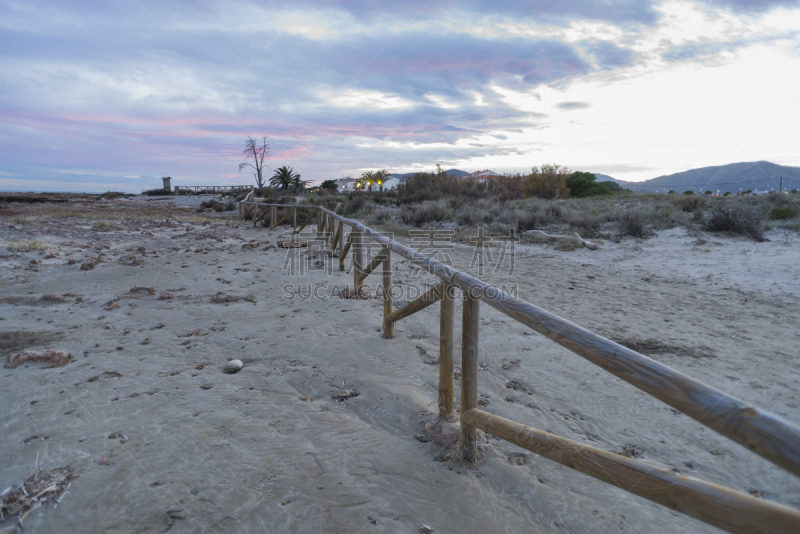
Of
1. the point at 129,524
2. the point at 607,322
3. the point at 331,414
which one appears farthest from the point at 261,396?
the point at 607,322

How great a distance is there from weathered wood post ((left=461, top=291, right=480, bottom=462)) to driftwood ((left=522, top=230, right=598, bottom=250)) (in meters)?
8.55

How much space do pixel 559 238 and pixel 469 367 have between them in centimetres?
927

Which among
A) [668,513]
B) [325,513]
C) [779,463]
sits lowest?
[668,513]

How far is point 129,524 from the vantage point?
1925 millimetres

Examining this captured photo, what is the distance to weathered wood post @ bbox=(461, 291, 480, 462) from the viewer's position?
2.40 meters

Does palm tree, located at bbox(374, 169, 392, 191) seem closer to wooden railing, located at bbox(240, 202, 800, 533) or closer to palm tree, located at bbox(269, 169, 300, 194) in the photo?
palm tree, located at bbox(269, 169, 300, 194)

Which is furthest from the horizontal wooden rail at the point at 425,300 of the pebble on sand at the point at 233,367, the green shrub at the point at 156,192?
the green shrub at the point at 156,192

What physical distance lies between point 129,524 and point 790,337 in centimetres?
628

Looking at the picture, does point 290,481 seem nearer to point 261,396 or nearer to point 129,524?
point 129,524

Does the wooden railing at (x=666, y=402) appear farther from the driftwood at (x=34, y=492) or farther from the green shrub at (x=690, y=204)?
the green shrub at (x=690, y=204)

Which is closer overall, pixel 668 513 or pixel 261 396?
pixel 668 513

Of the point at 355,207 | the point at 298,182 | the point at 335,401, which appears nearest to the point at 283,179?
the point at 298,182

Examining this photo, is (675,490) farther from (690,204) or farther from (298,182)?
(298,182)

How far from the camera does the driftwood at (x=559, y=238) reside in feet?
32.7
